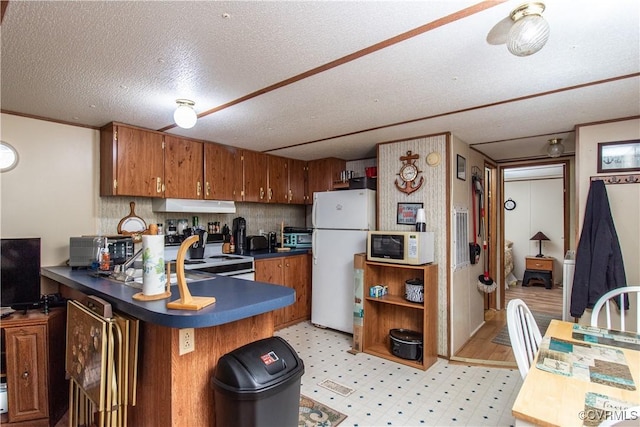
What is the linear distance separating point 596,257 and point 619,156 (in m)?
0.89

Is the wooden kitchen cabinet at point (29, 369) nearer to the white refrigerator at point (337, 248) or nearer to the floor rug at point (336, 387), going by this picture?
the floor rug at point (336, 387)

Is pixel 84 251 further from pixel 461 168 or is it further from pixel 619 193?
pixel 619 193

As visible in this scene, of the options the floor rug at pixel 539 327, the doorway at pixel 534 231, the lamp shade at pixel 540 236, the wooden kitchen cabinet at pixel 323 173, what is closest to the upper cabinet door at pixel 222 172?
the wooden kitchen cabinet at pixel 323 173

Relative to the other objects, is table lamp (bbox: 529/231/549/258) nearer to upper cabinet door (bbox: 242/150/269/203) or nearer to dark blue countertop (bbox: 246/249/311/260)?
dark blue countertop (bbox: 246/249/311/260)

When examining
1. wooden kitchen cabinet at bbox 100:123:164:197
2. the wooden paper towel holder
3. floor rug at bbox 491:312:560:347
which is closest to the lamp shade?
floor rug at bbox 491:312:560:347

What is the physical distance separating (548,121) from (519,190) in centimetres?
514

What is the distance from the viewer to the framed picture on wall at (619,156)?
2.70m

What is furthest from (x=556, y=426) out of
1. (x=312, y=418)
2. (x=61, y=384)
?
(x=61, y=384)

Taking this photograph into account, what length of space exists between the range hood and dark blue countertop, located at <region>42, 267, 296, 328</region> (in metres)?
1.17

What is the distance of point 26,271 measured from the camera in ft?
7.70

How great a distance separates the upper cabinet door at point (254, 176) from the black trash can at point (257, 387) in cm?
276

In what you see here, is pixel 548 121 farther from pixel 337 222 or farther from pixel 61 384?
pixel 61 384

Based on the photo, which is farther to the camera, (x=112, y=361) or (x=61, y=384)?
(x=61, y=384)

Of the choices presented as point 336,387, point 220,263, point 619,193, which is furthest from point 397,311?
point 619,193
